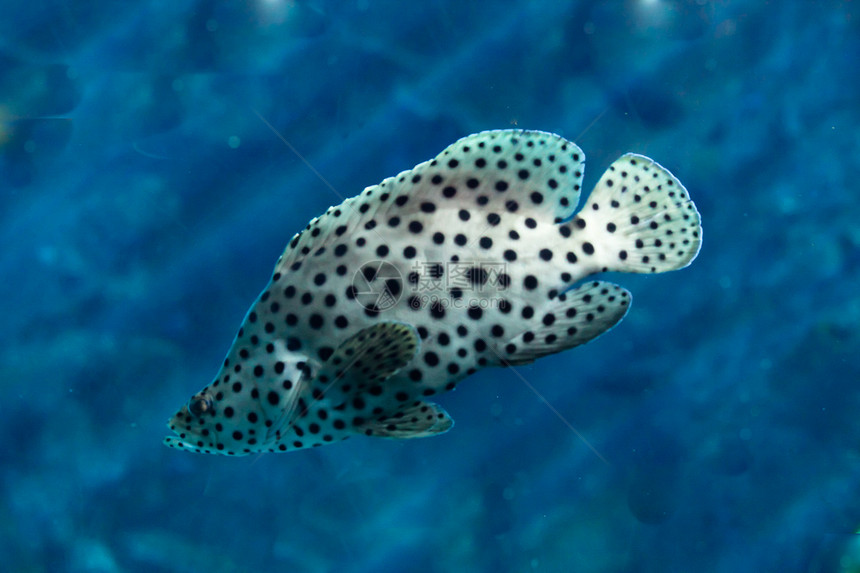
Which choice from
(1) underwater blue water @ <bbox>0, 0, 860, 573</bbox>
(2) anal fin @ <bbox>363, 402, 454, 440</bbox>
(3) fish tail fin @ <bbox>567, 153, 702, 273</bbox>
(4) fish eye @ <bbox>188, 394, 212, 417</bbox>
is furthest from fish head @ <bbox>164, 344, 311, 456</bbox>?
(3) fish tail fin @ <bbox>567, 153, 702, 273</bbox>

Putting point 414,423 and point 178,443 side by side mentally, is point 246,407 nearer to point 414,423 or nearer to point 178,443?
point 178,443

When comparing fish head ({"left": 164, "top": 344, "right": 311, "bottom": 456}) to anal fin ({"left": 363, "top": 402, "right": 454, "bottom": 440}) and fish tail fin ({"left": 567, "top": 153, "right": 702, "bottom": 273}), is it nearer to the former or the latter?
anal fin ({"left": 363, "top": 402, "right": 454, "bottom": 440})

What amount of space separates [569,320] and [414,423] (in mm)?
872

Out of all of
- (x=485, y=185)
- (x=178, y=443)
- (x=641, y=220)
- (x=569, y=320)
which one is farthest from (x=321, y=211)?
(x=641, y=220)

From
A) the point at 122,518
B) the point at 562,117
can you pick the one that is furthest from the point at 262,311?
the point at 562,117

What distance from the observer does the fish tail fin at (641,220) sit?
2.82 m

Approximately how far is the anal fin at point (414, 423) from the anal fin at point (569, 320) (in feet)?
1.37

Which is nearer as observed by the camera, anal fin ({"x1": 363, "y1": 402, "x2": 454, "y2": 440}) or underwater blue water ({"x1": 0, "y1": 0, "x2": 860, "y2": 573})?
anal fin ({"x1": 363, "y1": 402, "x2": 454, "y2": 440})

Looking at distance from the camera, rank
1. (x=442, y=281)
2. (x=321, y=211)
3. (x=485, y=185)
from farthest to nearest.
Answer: (x=321, y=211) → (x=485, y=185) → (x=442, y=281)

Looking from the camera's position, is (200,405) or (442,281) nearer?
(442,281)

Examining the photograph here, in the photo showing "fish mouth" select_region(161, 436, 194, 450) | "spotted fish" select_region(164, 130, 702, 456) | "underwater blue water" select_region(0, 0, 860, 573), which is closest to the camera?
"spotted fish" select_region(164, 130, 702, 456)

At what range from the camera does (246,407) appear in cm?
281

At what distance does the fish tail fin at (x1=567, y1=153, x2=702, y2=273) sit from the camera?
2816 millimetres

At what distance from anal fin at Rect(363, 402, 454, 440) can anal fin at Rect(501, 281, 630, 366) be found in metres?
0.42
